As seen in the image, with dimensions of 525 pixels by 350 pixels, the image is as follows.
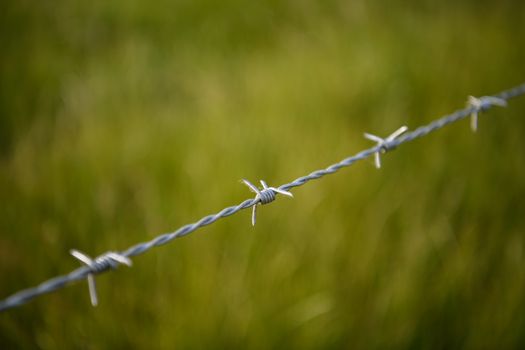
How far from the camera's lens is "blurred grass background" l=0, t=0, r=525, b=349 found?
117 centimetres

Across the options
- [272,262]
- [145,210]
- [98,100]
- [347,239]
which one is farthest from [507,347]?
[98,100]

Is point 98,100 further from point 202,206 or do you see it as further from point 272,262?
point 272,262

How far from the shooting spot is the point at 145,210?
1545 mm

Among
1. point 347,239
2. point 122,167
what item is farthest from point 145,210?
point 347,239

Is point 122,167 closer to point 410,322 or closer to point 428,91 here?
point 410,322

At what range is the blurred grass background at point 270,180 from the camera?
1.17 meters

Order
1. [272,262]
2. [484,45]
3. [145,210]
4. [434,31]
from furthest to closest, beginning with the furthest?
[434,31] → [484,45] → [145,210] → [272,262]

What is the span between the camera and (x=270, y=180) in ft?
5.70

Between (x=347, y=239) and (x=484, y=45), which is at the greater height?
(x=484, y=45)

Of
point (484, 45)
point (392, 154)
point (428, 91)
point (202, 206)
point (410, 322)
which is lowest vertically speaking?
point (410, 322)

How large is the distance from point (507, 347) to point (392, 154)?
92 centimetres

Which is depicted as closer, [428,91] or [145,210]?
[145,210]

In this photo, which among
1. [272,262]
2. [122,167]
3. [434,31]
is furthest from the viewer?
[434,31]

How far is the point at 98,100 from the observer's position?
2.26 meters
